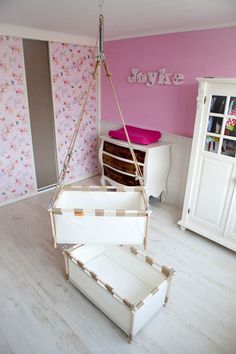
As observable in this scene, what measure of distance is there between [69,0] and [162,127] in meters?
1.79

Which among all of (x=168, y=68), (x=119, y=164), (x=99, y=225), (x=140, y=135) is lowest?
(x=119, y=164)

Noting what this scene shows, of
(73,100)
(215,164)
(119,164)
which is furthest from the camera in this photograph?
(73,100)

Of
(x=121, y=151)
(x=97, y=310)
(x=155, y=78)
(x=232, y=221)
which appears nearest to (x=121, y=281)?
(x=97, y=310)

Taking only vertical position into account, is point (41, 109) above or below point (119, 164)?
above

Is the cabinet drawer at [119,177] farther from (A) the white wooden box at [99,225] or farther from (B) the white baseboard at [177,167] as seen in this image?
(A) the white wooden box at [99,225]

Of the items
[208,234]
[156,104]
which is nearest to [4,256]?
[208,234]

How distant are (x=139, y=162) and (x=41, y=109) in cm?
149

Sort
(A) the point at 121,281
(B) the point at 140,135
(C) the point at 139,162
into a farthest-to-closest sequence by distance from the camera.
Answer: (B) the point at 140,135
(C) the point at 139,162
(A) the point at 121,281

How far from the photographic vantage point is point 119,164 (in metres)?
3.21

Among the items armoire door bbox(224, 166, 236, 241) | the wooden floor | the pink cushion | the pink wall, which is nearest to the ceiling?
Result: the pink wall

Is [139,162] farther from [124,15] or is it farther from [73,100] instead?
[124,15]

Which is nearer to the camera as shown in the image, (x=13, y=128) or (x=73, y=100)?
(x=13, y=128)

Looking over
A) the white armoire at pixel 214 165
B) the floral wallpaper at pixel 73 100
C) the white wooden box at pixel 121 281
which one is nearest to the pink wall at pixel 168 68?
the floral wallpaper at pixel 73 100

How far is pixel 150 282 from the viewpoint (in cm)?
192
